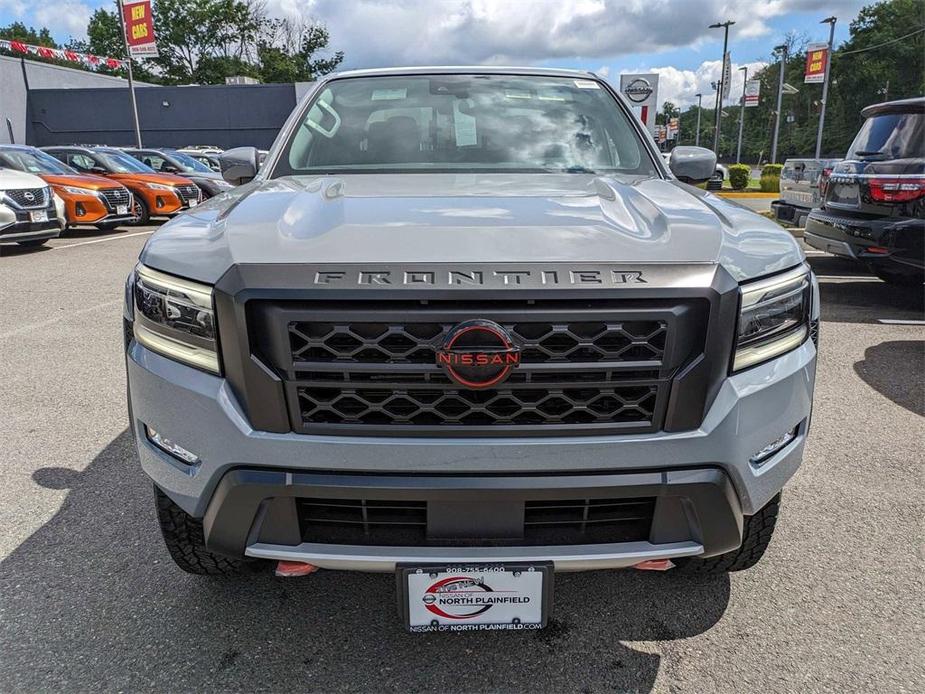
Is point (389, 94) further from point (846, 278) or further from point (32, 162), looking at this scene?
point (32, 162)

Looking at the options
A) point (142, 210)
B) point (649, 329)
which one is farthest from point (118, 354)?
point (142, 210)

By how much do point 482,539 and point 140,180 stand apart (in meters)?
13.5

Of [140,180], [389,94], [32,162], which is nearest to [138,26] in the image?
[140,180]

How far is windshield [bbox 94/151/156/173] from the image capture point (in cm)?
1360

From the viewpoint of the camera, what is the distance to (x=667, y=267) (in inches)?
67.0

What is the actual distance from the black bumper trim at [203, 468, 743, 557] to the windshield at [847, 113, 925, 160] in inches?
229

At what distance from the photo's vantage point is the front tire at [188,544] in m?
2.11

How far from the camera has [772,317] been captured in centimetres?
187

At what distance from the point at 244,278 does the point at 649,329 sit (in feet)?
3.23

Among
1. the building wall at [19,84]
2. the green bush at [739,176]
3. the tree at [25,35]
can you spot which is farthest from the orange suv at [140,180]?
the tree at [25,35]

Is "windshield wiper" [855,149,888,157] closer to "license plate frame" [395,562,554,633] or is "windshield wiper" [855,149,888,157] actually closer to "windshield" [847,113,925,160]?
"windshield" [847,113,925,160]

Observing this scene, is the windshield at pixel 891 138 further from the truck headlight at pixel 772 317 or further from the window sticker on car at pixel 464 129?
the truck headlight at pixel 772 317

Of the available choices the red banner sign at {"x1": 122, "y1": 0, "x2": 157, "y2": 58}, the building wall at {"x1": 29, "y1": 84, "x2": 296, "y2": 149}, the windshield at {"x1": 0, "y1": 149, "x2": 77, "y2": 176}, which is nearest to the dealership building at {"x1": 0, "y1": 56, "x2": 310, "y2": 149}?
the building wall at {"x1": 29, "y1": 84, "x2": 296, "y2": 149}

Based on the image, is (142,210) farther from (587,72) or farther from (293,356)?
(293,356)
